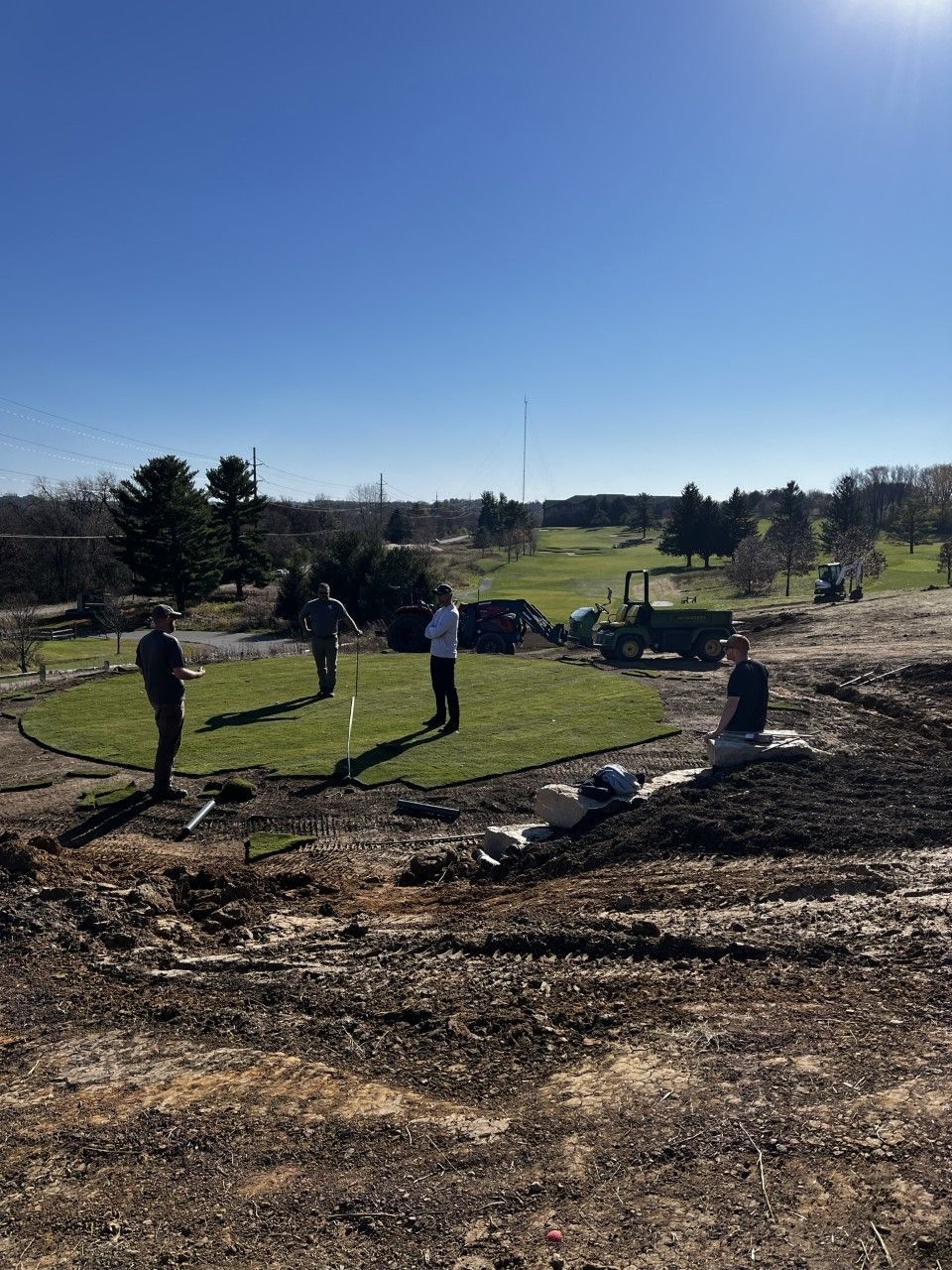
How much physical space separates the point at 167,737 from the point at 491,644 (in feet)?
52.8

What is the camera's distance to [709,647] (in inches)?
894

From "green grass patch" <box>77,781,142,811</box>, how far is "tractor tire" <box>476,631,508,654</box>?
1564 cm

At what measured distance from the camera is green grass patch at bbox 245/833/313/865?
8732 millimetres

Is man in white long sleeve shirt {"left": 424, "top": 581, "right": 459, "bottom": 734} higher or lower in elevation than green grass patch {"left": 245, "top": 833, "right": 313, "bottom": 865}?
higher

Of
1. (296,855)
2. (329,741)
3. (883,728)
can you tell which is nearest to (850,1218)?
(296,855)

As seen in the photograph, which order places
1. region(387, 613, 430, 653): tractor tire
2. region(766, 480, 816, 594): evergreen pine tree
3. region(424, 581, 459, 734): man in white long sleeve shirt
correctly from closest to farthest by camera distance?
1. region(424, 581, 459, 734): man in white long sleeve shirt
2. region(387, 613, 430, 653): tractor tire
3. region(766, 480, 816, 594): evergreen pine tree

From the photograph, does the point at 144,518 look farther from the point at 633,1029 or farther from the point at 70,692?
the point at 633,1029

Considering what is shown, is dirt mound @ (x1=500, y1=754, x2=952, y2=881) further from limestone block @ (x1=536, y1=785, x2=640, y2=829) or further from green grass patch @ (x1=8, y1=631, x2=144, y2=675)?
green grass patch @ (x1=8, y1=631, x2=144, y2=675)

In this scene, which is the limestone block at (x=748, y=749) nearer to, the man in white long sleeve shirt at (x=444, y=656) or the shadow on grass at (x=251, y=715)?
the man in white long sleeve shirt at (x=444, y=656)

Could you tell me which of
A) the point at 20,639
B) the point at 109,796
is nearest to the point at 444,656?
the point at 109,796

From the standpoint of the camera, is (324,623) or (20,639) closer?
(324,623)

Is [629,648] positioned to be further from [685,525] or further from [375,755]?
[685,525]

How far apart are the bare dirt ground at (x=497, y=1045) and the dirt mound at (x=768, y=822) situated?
4 centimetres

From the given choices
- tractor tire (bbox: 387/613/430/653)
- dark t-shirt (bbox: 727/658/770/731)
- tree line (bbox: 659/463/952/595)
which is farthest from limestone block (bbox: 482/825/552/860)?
tree line (bbox: 659/463/952/595)
